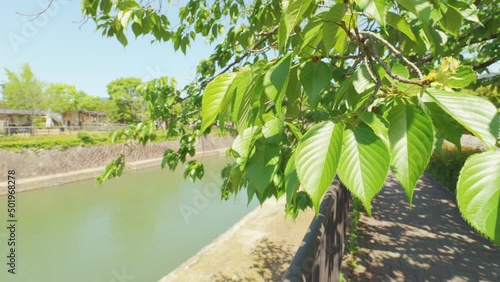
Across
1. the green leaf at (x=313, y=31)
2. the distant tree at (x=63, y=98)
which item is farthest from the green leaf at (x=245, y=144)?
the distant tree at (x=63, y=98)

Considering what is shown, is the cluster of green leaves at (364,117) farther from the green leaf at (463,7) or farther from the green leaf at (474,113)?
the green leaf at (463,7)

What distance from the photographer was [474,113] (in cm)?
45

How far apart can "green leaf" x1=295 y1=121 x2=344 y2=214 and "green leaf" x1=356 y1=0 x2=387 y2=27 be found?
0.20 m

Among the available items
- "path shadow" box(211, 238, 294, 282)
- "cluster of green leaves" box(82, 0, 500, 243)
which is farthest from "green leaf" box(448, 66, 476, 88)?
"path shadow" box(211, 238, 294, 282)

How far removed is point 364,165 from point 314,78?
1.03 feet

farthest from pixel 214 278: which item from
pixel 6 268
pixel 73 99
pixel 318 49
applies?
pixel 73 99

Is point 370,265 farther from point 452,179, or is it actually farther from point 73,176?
point 73,176

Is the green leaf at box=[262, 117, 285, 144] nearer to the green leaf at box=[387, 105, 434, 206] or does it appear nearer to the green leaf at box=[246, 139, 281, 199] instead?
the green leaf at box=[246, 139, 281, 199]

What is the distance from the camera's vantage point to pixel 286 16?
1.78 feet

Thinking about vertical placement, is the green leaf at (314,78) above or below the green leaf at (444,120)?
above

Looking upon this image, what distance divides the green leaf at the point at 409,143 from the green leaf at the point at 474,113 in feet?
0.13

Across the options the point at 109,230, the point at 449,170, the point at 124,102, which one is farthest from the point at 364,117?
the point at 124,102

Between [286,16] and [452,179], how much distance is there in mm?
9913

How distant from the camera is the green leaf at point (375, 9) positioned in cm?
52
